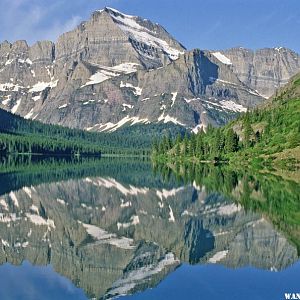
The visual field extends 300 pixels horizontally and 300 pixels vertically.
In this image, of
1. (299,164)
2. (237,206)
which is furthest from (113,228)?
(299,164)

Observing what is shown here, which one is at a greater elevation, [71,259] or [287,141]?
[287,141]

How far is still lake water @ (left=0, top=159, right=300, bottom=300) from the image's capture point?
31.9m

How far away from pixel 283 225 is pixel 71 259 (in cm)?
2157

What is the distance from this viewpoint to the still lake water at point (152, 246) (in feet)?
105

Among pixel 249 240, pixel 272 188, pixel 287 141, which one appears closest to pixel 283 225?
pixel 249 240

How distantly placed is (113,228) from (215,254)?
640 inches

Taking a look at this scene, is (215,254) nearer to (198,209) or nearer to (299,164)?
(198,209)

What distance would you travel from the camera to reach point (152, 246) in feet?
147

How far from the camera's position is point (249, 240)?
4591 cm

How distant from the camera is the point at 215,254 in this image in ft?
135

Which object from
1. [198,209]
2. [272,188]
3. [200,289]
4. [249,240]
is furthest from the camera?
[272,188]

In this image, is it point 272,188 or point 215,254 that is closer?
point 215,254

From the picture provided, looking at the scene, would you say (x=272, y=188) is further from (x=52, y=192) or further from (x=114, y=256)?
(x=114, y=256)

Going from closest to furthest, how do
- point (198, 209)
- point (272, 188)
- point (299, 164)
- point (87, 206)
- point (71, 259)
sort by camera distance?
1. point (71, 259)
2. point (198, 209)
3. point (87, 206)
4. point (272, 188)
5. point (299, 164)
